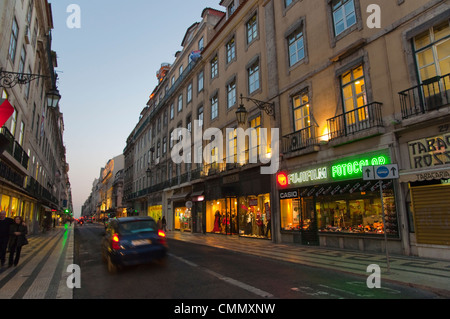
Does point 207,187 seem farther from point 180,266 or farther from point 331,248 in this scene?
point 180,266

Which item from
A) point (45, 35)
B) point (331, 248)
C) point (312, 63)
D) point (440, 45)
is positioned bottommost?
point (331, 248)

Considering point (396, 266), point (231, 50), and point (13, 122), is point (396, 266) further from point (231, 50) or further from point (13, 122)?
point (13, 122)

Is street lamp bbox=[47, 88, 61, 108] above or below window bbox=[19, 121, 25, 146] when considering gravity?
below

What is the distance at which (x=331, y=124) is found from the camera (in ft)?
43.2

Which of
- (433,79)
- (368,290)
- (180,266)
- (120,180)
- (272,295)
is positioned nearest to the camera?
(272,295)

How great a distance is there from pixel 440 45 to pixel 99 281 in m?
12.9

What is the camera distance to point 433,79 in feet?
30.7

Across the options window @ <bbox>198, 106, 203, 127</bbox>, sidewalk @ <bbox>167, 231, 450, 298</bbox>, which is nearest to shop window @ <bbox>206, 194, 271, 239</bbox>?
sidewalk @ <bbox>167, 231, 450, 298</bbox>

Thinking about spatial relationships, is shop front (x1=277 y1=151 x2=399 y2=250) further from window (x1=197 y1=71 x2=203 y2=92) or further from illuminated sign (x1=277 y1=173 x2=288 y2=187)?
window (x1=197 y1=71 x2=203 y2=92)

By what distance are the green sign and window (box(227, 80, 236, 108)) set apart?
11.3m

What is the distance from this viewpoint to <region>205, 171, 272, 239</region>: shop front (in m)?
17.6

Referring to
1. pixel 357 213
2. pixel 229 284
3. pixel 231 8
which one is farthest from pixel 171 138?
pixel 229 284

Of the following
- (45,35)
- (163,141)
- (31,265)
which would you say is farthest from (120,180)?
(31,265)

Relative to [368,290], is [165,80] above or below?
above
